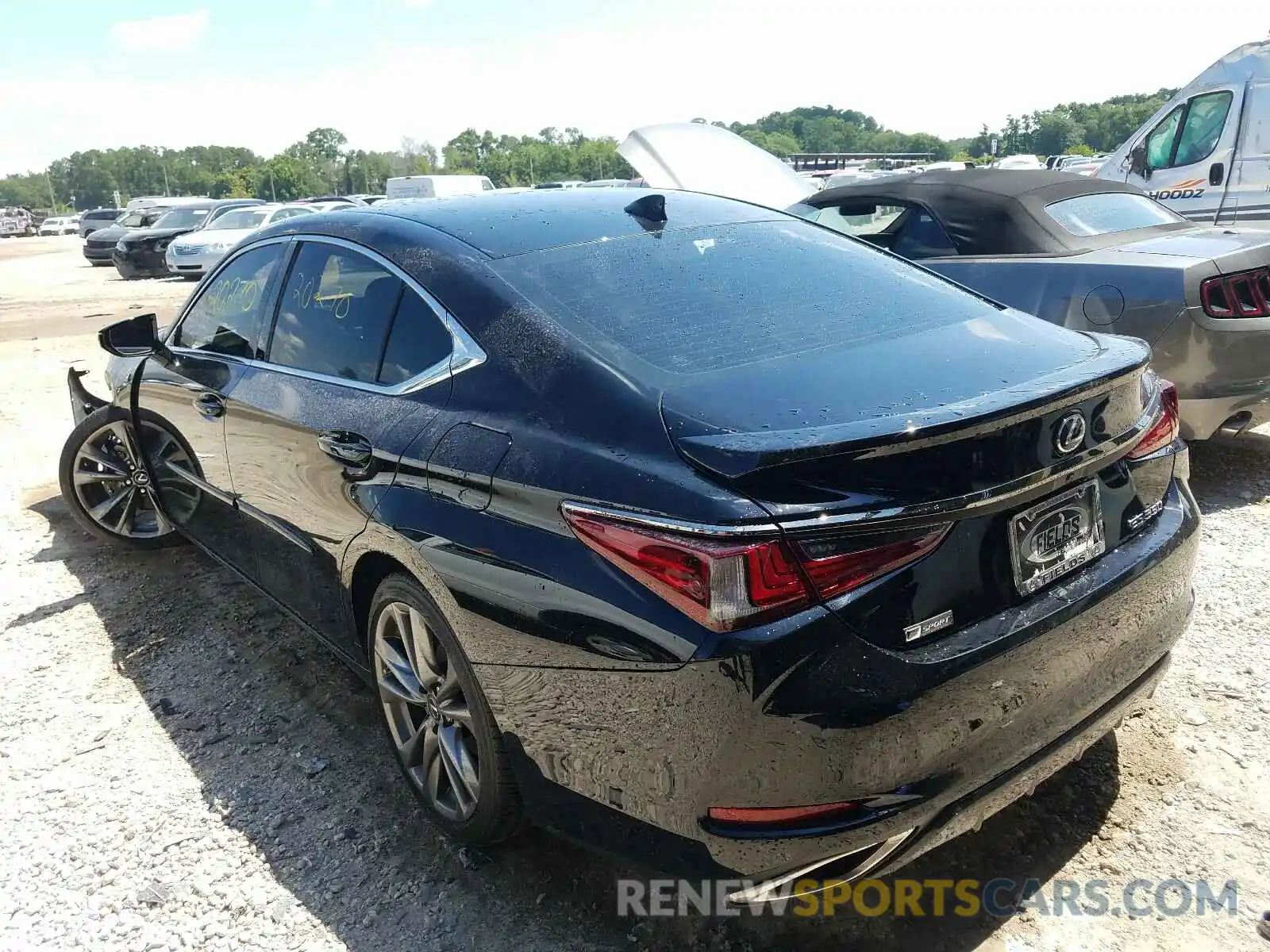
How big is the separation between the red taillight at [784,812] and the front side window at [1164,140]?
10484mm

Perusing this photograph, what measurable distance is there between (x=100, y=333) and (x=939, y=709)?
12.9 ft

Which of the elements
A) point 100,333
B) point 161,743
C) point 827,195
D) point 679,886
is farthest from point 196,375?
point 827,195

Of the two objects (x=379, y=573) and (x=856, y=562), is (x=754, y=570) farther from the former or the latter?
(x=379, y=573)

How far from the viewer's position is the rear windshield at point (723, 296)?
89.0 inches

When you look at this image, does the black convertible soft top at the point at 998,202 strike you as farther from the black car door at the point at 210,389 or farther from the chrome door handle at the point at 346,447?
the chrome door handle at the point at 346,447

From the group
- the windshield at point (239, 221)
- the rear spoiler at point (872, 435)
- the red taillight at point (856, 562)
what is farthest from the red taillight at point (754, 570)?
the windshield at point (239, 221)

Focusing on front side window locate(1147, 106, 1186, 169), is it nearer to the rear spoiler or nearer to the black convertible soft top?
the black convertible soft top

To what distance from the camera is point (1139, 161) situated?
10273 mm

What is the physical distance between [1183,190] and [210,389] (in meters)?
10.1

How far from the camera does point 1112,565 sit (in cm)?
214

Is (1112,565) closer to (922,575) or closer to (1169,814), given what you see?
(922,575)

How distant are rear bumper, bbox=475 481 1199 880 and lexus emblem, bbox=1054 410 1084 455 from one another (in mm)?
292

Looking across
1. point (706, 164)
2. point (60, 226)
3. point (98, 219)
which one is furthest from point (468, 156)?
point (706, 164)

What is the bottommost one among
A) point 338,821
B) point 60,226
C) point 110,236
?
point 60,226
